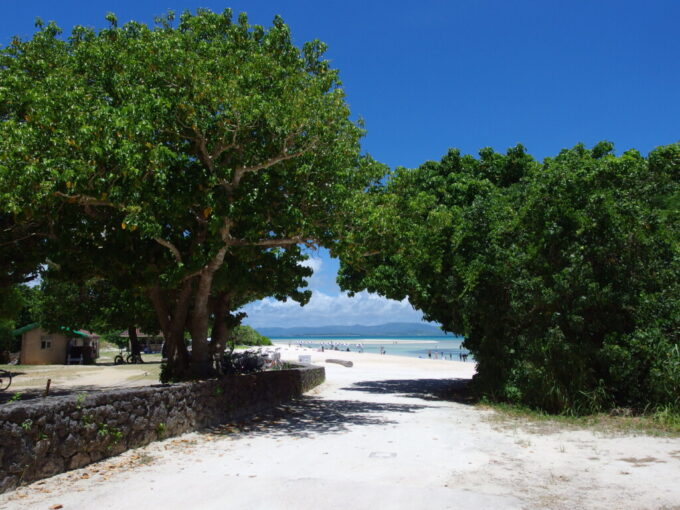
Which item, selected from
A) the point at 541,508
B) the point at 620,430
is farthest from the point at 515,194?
the point at 541,508

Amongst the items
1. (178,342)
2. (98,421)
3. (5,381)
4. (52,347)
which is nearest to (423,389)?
(178,342)

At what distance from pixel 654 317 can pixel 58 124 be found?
43.6 feet

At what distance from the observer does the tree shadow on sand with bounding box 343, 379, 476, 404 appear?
18.6 meters

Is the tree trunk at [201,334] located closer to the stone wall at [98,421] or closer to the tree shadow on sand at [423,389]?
the stone wall at [98,421]

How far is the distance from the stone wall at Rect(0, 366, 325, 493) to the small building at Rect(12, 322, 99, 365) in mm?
28138

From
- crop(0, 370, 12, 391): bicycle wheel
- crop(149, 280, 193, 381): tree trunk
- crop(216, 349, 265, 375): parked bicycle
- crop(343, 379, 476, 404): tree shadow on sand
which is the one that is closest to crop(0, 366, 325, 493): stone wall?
crop(149, 280, 193, 381): tree trunk

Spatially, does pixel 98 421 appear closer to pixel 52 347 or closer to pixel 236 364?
pixel 236 364

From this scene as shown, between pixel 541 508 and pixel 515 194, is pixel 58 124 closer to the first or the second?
pixel 541 508

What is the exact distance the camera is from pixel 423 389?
70.9 feet

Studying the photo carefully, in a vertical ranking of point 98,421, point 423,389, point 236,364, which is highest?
point 236,364

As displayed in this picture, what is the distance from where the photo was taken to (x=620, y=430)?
1127 cm

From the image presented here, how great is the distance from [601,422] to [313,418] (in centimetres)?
656

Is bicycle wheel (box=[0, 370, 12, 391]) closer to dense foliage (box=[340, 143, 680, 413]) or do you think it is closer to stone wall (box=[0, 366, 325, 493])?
stone wall (box=[0, 366, 325, 493])

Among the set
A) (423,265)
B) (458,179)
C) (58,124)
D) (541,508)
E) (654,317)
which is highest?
(458,179)
